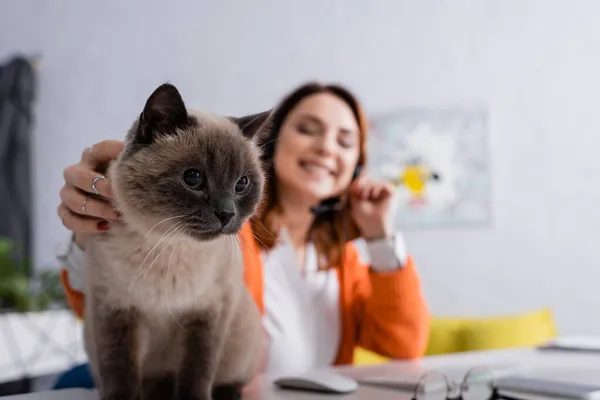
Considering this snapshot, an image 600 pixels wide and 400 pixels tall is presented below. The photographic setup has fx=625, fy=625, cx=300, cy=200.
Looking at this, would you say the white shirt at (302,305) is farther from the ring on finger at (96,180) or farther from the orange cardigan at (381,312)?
the ring on finger at (96,180)

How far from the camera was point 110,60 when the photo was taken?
205cm

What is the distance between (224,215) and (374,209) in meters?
0.86

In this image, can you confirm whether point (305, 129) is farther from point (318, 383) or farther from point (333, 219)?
point (318, 383)

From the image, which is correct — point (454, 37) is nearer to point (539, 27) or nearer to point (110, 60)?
point (539, 27)

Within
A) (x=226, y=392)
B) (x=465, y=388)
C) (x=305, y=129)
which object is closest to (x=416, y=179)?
(x=305, y=129)

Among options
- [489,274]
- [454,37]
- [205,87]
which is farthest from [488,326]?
[205,87]

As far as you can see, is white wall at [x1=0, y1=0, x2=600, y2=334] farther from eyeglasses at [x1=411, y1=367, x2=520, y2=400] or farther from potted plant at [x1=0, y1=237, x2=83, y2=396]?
eyeglasses at [x1=411, y1=367, x2=520, y2=400]

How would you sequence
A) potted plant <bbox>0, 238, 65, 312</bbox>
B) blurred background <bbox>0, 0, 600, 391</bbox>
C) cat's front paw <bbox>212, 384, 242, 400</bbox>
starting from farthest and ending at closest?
blurred background <bbox>0, 0, 600, 391</bbox>, potted plant <bbox>0, 238, 65, 312</bbox>, cat's front paw <bbox>212, 384, 242, 400</bbox>

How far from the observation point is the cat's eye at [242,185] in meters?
0.70

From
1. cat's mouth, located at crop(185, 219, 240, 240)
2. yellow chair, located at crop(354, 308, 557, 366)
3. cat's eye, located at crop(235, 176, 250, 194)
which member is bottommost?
yellow chair, located at crop(354, 308, 557, 366)

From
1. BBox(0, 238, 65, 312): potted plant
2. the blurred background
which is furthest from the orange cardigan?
BBox(0, 238, 65, 312): potted plant

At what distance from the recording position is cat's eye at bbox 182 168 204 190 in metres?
0.66

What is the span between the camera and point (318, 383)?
90cm

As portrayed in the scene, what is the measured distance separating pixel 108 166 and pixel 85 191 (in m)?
0.04
